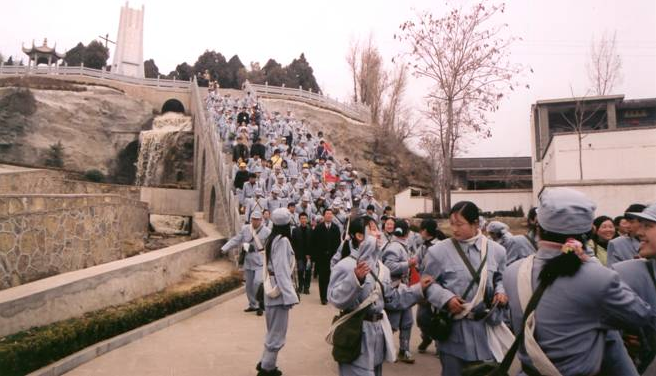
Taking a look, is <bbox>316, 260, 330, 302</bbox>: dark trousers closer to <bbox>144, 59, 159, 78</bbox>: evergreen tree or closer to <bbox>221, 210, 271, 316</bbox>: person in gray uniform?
<bbox>221, 210, 271, 316</bbox>: person in gray uniform

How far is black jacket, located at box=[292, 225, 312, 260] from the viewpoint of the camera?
11047 mm

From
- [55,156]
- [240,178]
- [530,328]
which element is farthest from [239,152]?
[530,328]

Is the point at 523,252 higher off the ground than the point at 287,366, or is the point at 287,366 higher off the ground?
the point at 523,252

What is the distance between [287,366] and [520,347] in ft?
13.2

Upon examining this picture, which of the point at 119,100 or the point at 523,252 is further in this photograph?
the point at 119,100

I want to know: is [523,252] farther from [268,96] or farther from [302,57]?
[302,57]

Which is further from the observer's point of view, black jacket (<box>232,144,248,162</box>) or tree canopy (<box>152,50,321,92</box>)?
tree canopy (<box>152,50,321,92</box>)

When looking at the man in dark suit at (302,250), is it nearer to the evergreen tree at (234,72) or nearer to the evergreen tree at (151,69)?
the evergreen tree at (234,72)

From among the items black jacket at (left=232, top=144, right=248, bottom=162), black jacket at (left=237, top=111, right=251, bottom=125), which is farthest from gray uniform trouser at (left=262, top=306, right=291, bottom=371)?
black jacket at (left=237, top=111, right=251, bottom=125)

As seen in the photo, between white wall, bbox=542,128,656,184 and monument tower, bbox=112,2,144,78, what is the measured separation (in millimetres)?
37187

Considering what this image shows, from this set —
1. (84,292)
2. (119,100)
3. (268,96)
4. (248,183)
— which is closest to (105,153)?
(119,100)

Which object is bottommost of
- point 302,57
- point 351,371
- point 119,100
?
point 351,371

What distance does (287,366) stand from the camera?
5.92 m

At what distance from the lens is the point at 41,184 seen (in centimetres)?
1662
